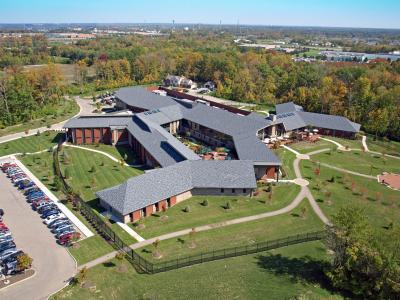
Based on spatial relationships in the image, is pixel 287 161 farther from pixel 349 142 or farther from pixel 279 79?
pixel 279 79

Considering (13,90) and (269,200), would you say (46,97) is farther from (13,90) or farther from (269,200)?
(269,200)

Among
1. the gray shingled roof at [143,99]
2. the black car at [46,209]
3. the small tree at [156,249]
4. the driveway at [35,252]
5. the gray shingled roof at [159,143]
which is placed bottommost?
the driveway at [35,252]

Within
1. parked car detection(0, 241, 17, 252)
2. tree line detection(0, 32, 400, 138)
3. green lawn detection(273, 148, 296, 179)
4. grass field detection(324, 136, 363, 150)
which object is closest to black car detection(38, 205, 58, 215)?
parked car detection(0, 241, 17, 252)

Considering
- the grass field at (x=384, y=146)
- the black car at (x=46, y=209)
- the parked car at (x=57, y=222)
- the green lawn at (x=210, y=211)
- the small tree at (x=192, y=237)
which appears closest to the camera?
the small tree at (x=192, y=237)

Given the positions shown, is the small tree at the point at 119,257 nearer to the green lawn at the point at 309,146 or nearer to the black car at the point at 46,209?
the black car at the point at 46,209

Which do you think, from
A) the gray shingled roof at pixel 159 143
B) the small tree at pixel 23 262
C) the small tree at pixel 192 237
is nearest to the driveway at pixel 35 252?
the small tree at pixel 23 262

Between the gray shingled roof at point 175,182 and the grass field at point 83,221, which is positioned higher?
the gray shingled roof at point 175,182
